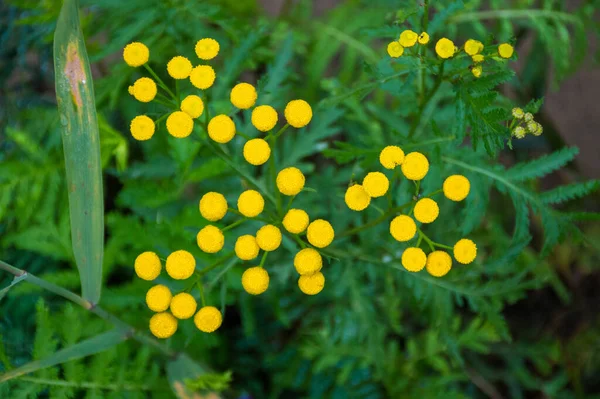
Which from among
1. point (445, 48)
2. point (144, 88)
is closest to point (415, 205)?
point (445, 48)

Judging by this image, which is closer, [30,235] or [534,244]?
[30,235]

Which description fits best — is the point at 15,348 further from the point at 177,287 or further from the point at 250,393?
the point at 250,393

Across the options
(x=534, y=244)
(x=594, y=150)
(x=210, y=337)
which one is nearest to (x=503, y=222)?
(x=534, y=244)

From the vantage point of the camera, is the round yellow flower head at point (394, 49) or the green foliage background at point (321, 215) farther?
the green foliage background at point (321, 215)

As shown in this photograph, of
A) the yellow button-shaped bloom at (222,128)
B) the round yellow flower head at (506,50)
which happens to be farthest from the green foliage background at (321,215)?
the yellow button-shaped bloom at (222,128)

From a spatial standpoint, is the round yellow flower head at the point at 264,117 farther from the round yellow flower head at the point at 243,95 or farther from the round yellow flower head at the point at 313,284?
the round yellow flower head at the point at 313,284

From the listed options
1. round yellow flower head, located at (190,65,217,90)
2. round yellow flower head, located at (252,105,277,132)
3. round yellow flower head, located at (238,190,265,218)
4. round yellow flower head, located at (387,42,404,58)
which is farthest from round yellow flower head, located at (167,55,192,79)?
round yellow flower head, located at (387,42,404,58)
